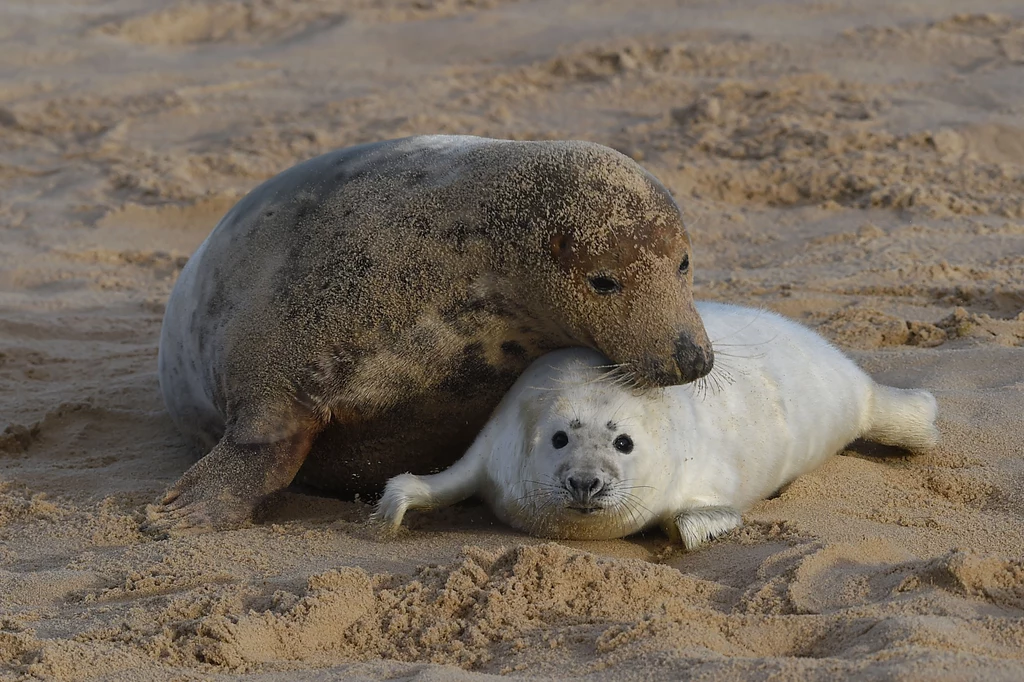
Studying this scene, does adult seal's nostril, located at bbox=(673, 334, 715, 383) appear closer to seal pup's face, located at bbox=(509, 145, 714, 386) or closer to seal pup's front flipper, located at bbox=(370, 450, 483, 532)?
seal pup's face, located at bbox=(509, 145, 714, 386)

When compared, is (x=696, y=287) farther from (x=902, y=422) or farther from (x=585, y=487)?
(x=585, y=487)

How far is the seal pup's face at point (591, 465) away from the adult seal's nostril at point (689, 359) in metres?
0.16

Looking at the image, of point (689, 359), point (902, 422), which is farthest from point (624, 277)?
point (902, 422)

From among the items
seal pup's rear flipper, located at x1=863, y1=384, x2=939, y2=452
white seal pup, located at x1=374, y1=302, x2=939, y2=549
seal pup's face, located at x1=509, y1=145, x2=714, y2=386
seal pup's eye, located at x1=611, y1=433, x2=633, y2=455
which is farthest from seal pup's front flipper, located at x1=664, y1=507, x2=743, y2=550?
seal pup's rear flipper, located at x1=863, y1=384, x2=939, y2=452

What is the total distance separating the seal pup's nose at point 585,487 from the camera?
3.77 metres

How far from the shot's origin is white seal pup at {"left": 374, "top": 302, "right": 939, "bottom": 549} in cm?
389

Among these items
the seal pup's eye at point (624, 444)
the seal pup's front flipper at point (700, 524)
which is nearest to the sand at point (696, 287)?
the seal pup's front flipper at point (700, 524)

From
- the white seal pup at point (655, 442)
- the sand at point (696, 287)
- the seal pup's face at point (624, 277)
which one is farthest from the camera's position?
the seal pup's face at point (624, 277)

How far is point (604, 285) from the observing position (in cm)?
406

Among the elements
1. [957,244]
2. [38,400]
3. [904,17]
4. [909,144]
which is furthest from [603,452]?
[904,17]

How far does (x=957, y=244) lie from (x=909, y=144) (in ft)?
5.32

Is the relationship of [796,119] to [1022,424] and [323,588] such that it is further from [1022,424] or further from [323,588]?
[323,588]

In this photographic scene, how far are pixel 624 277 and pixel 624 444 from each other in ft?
1.60

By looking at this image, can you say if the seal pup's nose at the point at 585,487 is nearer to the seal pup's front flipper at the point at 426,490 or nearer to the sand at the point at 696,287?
the sand at the point at 696,287
